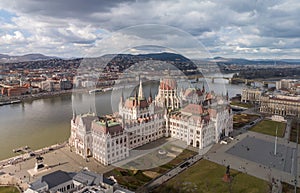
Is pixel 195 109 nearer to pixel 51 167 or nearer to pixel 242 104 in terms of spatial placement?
pixel 51 167

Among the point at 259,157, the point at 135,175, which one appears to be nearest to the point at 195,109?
the point at 259,157

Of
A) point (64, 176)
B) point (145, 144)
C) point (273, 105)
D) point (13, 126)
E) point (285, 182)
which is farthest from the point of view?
point (273, 105)

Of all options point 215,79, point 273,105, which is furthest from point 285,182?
point 215,79

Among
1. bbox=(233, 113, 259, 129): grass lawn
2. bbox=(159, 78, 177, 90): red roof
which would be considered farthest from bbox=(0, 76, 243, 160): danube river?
bbox=(233, 113, 259, 129): grass lawn

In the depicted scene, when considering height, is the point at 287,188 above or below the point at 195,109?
below

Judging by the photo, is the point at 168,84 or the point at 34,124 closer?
the point at 168,84

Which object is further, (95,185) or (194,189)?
(194,189)

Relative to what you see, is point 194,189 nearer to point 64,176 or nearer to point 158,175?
point 158,175
